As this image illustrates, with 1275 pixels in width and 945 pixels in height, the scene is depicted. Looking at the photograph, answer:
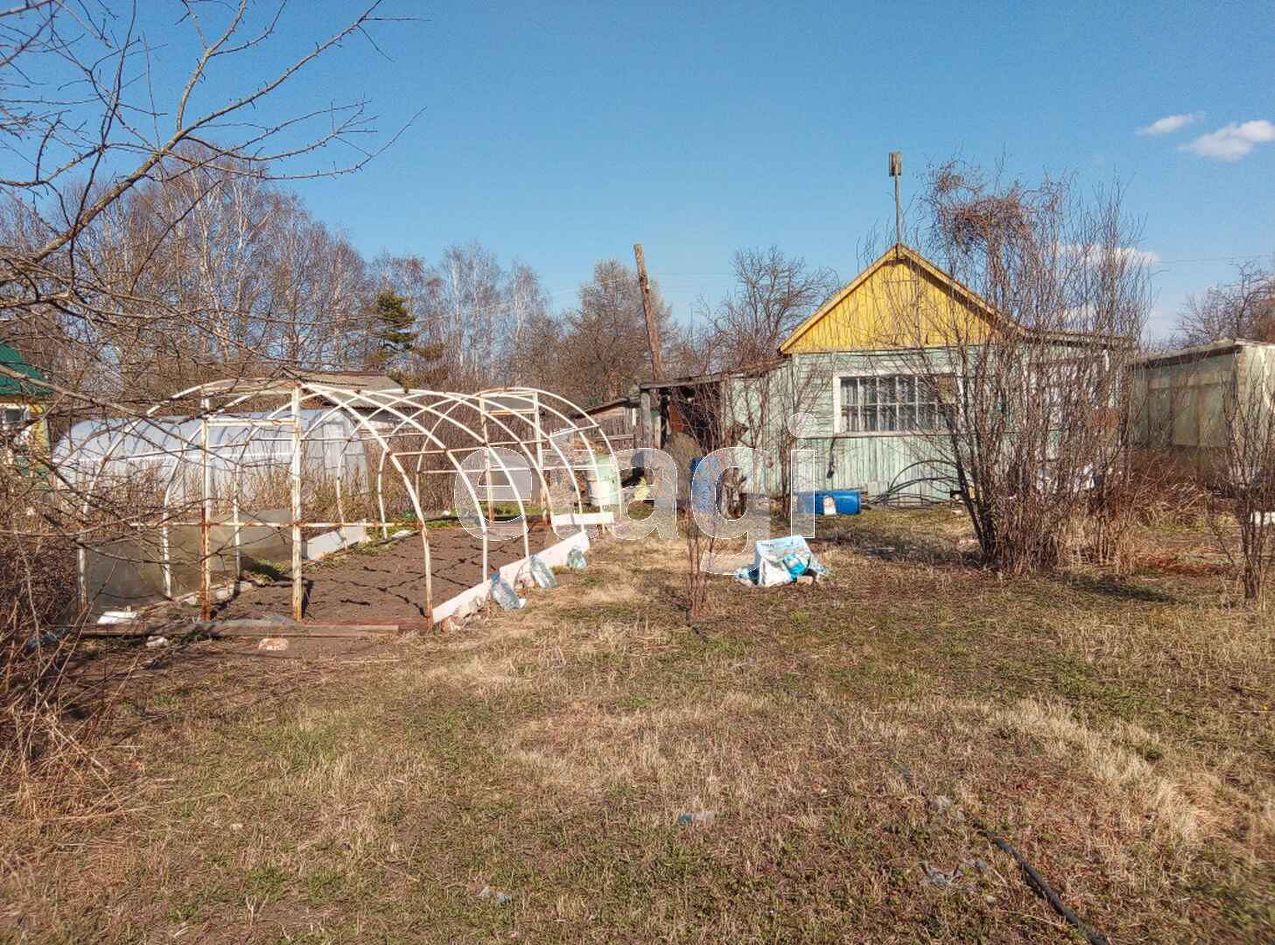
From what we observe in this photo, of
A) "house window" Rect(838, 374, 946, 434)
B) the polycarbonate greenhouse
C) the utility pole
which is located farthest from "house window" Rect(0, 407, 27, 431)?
the utility pole

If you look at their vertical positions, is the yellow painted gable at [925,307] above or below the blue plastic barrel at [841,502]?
above

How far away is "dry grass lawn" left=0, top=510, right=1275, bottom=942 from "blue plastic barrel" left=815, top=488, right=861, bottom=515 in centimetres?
775

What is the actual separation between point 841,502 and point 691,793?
11491mm

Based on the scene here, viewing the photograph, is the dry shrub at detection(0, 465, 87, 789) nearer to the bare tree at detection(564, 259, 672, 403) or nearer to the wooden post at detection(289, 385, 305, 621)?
the wooden post at detection(289, 385, 305, 621)

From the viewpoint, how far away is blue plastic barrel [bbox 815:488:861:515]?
15031 mm

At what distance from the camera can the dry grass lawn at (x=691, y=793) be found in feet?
10.5

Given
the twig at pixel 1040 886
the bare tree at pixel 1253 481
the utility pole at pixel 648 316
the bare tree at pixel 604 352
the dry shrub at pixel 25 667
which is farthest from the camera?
the bare tree at pixel 604 352

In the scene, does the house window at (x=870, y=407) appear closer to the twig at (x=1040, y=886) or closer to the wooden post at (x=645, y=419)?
the wooden post at (x=645, y=419)

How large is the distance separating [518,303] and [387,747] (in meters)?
40.8

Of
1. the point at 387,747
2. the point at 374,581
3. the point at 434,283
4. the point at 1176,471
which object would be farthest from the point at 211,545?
the point at 434,283

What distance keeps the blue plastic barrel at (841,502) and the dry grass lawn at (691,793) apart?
775 centimetres

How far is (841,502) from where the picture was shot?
49.4 feet

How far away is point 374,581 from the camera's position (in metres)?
10.0

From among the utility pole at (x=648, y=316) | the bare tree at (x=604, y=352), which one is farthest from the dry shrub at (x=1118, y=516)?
the bare tree at (x=604, y=352)
